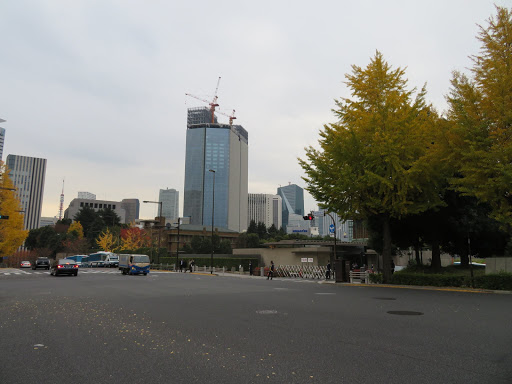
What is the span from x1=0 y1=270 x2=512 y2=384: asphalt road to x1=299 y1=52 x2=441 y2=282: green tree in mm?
Result: 12090

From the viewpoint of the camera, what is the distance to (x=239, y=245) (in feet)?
381

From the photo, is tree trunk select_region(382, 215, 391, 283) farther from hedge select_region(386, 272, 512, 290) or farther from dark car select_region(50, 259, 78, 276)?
dark car select_region(50, 259, 78, 276)

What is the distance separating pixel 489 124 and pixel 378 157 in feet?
19.9

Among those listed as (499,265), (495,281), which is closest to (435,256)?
(499,265)

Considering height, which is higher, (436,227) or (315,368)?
(436,227)

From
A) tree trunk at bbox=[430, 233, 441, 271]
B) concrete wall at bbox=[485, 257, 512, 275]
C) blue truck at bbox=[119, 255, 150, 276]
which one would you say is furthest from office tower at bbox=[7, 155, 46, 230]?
concrete wall at bbox=[485, 257, 512, 275]

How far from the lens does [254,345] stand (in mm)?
6930

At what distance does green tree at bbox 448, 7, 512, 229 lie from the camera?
18875 mm

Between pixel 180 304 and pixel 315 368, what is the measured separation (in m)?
8.63

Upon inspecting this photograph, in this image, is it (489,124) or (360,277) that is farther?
(360,277)

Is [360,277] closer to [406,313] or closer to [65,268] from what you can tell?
[406,313]

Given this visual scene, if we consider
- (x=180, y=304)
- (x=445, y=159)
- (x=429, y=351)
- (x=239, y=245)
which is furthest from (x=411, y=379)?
(x=239, y=245)

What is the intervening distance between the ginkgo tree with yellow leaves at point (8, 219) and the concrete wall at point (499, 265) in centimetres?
5115

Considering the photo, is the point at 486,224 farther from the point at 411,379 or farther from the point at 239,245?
the point at 239,245
